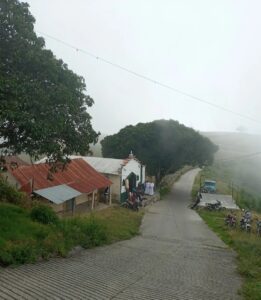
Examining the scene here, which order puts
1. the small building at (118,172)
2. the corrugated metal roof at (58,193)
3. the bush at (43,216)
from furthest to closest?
the small building at (118,172), the corrugated metal roof at (58,193), the bush at (43,216)

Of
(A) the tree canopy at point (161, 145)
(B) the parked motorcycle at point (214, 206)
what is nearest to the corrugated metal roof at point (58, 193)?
(B) the parked motorcycle at point (214, 206)

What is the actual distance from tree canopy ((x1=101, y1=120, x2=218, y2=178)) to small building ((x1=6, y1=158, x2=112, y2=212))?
1559cm

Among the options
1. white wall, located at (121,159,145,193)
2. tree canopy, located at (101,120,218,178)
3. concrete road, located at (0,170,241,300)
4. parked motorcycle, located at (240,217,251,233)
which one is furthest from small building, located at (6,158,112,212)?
tree canopy, located at (101,120,218,178)

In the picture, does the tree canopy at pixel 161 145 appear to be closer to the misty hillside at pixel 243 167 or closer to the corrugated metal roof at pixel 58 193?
the misty hillside at pixel 243 167

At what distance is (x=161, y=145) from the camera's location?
51031mm

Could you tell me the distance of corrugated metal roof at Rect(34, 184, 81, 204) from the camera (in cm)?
2525

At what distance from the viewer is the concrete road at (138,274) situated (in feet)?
40.4

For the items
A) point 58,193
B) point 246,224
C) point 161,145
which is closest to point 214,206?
point 246,224

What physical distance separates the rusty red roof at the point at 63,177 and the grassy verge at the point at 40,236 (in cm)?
294

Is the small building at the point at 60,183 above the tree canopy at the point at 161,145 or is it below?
below

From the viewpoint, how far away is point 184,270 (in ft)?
55.8

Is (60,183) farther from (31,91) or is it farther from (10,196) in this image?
(31,91)

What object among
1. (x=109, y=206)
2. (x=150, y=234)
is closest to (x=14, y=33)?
(x=150, y=234)

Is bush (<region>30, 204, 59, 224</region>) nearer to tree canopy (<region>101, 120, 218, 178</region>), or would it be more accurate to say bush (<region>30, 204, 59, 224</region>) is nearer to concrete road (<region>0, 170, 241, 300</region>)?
concrete road (<region>0, 170, 241, 300</region>)
